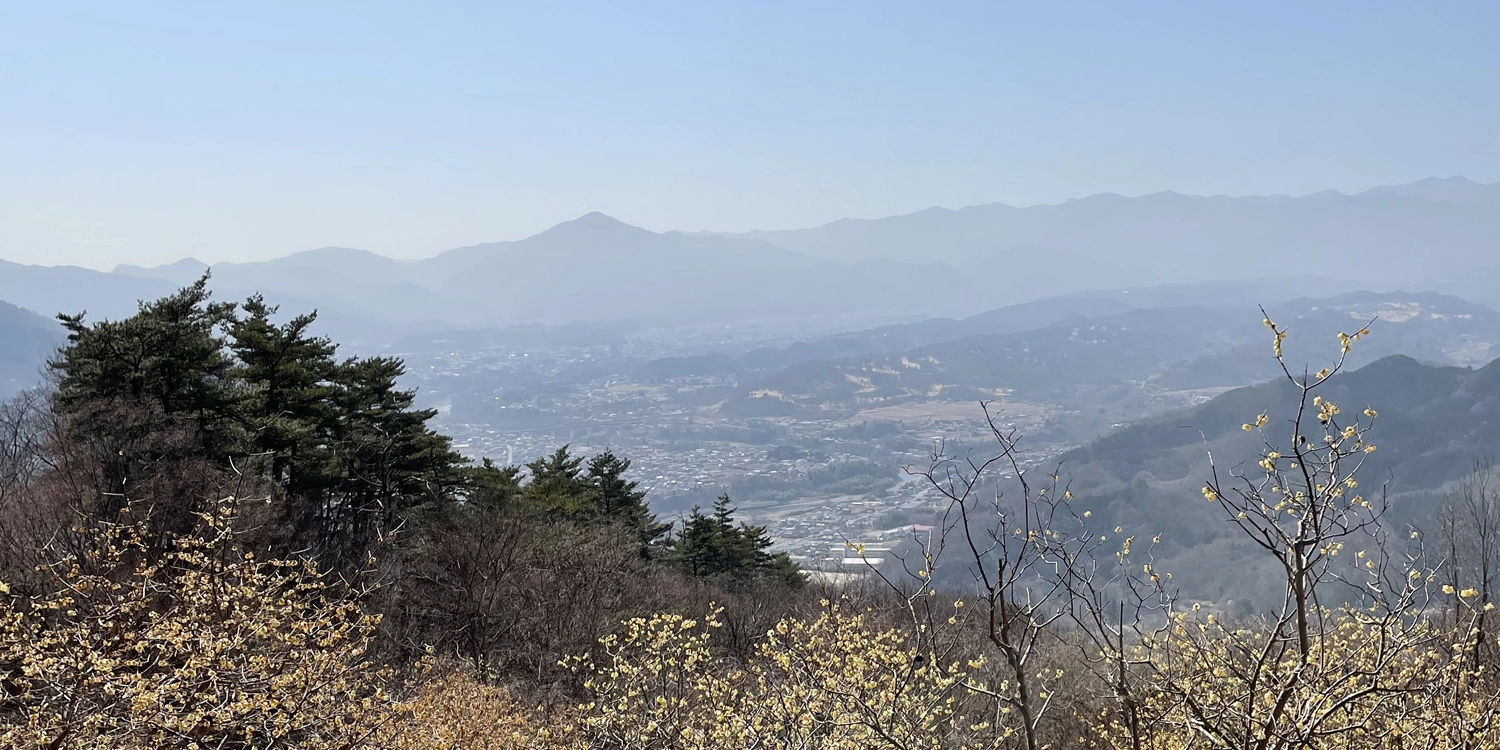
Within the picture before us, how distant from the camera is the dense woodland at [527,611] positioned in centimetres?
583

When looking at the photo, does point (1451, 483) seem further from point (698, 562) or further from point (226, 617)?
point (226, 617)

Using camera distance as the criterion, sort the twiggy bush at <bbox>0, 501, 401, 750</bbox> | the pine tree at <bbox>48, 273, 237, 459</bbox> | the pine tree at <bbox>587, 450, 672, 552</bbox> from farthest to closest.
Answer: the pine tree at <bbox>587, 450, 672, 552</bbox> < the pine tree at <bbox>48, 273, 237, 459</bbox> < the twiggy bush at <bbox>0, 501, 401, 750</bbox>

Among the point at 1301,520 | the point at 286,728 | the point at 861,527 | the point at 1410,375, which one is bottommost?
the point at 861,527

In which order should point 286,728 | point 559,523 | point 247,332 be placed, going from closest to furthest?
point 286,728 → point 247,332 → point 559,523

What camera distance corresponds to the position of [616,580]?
28.6 meters

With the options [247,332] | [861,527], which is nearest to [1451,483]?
[861,527]

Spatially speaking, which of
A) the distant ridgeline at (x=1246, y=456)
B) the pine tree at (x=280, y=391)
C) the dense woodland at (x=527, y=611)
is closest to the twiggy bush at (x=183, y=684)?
the dense woodland at (x=527, y=611)

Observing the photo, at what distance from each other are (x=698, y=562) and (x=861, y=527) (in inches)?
4741

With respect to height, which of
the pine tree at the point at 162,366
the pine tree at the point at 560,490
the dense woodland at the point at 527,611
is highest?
the pine tree at the point at 162,366

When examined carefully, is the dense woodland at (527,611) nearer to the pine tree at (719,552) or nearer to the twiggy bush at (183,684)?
the twiggy bush at (183,684)

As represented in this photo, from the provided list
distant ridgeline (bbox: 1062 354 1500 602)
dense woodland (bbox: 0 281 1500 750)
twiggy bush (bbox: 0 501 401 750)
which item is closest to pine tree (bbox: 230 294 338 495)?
dense woodland (bbox: 0 281 1500 750)

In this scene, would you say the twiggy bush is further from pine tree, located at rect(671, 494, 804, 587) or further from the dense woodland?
pine tree, located at rect(671, 494, 804, 587)

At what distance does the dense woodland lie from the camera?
5.83 meters

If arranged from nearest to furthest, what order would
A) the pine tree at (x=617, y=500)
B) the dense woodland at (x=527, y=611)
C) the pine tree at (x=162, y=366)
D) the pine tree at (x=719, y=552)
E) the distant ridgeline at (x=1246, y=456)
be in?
1. the dense woodland at (x=527, y=611)
2. the pine tree at (x=162, y=366)
3. the pine tree at (x=617, y=500)
4. the pine tree at (x=719, y=552)
5. the distant ridgeline at (x=1246, y=456)
